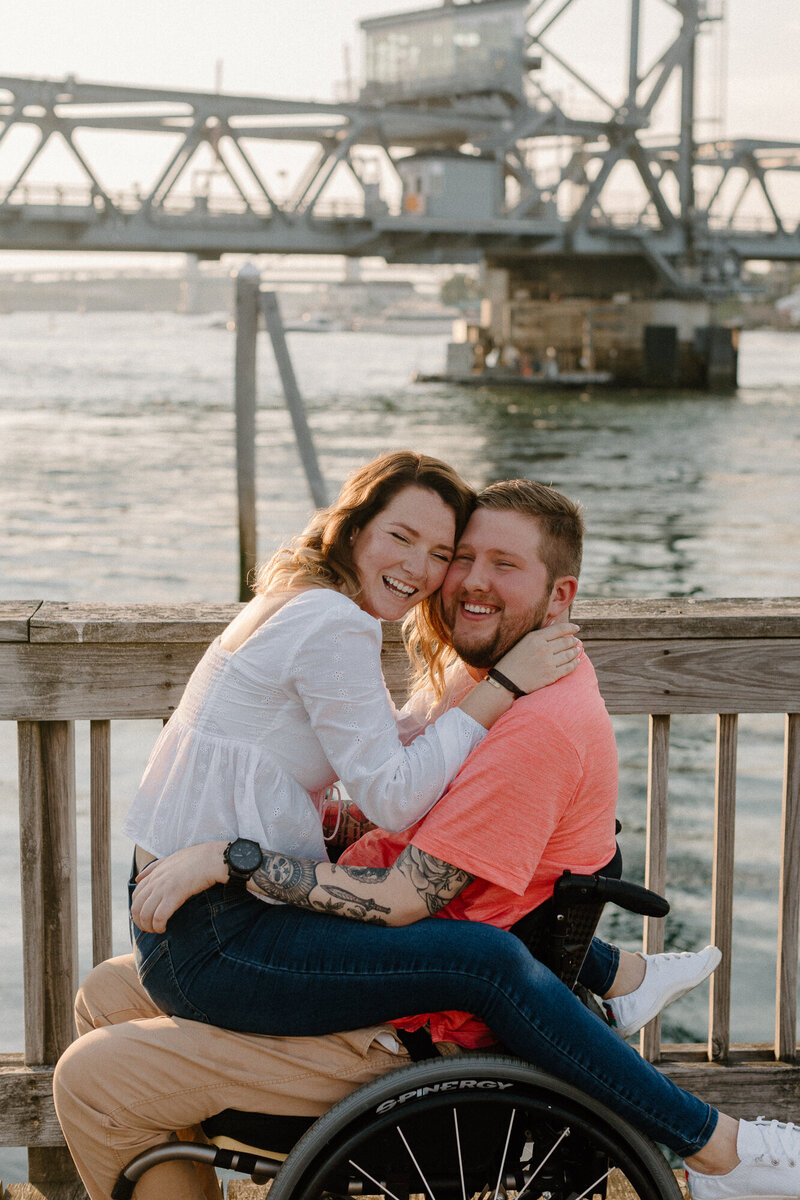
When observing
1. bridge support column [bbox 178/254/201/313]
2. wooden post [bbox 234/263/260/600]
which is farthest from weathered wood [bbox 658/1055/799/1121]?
bridge support column [bbox 178/254/201/313]

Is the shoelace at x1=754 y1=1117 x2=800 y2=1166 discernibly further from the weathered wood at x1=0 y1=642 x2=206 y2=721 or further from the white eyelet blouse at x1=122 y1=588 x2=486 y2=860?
the weathered wood at x1=0 y1=642 x2=206 y2=721

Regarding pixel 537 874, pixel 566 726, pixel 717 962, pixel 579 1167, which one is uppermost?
pixel 566 726

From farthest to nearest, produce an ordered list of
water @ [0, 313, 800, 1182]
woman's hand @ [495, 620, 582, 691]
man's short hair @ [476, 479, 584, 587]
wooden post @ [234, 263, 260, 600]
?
wooden post @ [234, 263, 260, 600]
water @ [0, 313, 800, 1182]
man's short hair @ [476, 479, 584, 587]
woman's hand @ [495, 620, 582, 691]

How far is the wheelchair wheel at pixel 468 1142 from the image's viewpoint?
2.10m

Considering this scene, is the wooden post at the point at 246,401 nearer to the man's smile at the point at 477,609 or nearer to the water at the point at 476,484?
the water at the point at 476,484

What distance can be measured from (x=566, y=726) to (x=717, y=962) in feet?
2.25

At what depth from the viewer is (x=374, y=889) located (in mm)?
2205

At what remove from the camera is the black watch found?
2.18 metres

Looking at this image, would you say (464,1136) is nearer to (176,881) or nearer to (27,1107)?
(176,881)

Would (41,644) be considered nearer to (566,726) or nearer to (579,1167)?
(566,726)

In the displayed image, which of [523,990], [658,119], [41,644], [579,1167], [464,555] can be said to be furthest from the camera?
[658,119]

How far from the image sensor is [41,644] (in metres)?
2.72

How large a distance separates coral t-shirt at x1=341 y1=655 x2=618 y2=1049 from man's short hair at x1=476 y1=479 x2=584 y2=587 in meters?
0.24

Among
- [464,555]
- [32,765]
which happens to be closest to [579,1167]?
[464,555]
